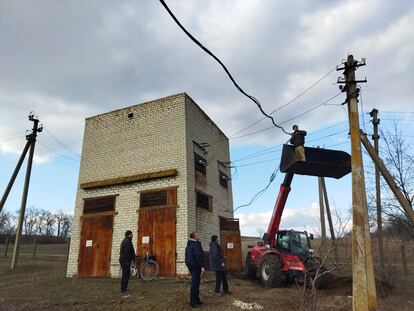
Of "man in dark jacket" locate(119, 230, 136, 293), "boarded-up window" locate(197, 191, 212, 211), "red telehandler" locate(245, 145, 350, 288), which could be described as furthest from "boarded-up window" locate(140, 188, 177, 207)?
"red telehandler" locate(245, 145, 350, 288)

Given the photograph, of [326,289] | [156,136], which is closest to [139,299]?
[326,289]

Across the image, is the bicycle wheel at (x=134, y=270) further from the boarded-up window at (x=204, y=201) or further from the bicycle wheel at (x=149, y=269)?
the boarded-up window at (x=204, y=201)

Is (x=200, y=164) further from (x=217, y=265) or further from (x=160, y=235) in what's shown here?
(x=217, y=265)

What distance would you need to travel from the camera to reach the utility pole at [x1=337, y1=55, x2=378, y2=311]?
835cm

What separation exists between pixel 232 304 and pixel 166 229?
4.79 m

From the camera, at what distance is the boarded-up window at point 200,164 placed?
48.9 ft

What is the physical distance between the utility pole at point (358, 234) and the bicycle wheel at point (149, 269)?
6.69 m

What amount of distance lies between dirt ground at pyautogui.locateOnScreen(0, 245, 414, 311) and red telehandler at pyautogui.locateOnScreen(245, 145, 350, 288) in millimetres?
571

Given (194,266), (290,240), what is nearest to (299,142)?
(290,240)

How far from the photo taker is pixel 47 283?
13039mm

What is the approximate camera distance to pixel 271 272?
474 inches

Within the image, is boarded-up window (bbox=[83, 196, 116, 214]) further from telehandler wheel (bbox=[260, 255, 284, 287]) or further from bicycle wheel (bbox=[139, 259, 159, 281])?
telehandler wheel (bbox=[260, 255, 284, 287])

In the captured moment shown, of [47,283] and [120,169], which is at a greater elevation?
[120,169]

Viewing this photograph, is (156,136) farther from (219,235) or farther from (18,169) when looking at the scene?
(18,169)
